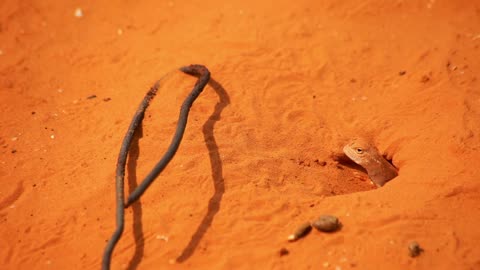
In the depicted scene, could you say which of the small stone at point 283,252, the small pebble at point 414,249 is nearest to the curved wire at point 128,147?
the small stone at point 283,252

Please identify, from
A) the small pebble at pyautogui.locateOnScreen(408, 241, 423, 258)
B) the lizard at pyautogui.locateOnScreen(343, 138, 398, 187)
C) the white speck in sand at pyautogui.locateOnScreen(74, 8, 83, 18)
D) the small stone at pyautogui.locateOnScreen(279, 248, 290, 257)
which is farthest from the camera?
the white speck in sand at pyautogui.locateOnScreen(74, 8, 83, 18)

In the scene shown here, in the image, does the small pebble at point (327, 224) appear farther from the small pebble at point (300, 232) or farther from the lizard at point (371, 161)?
the lizard at point (371, 161)

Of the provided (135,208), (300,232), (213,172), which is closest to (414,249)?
(300,232)

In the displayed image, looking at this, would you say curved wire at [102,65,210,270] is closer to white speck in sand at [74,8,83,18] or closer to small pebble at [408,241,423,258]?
small pebble at [408,241,423,258]

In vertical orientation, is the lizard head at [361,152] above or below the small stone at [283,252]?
above

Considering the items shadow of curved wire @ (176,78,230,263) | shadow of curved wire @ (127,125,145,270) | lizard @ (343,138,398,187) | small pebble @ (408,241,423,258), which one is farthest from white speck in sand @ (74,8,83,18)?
small pebble @ (408,241,423,258)

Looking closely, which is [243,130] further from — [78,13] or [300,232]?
[78,13]

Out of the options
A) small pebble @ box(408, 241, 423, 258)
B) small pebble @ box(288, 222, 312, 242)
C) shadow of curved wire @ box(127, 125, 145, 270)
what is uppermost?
shadow of curved wire @ box(127, 125, 145, 270)
